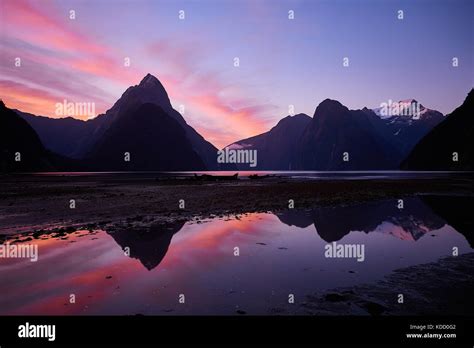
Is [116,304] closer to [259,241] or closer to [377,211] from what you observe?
[259,241]

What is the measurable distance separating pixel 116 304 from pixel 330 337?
4985 millimetres

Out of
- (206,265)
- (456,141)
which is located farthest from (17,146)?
(456,141)

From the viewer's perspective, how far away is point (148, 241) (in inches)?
535

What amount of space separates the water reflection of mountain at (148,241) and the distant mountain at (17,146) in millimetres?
179623

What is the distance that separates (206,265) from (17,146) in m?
213

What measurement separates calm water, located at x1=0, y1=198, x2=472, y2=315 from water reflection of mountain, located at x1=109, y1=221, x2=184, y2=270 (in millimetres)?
42

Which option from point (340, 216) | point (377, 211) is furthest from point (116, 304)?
point (377, 211)

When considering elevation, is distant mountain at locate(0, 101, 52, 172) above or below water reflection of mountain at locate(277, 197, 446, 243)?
above

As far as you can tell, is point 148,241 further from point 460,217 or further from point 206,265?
point 460,217

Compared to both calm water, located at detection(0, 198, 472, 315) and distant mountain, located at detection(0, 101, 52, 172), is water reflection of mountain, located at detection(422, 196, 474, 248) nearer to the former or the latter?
calm water, located at detection(0, 198, 472, 315)

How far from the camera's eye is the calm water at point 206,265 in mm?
7250

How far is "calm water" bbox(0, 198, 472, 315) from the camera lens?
7.25 m

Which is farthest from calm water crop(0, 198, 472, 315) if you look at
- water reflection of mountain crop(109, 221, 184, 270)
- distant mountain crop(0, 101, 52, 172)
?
distant mountain crop(0, 101, 52, 172)

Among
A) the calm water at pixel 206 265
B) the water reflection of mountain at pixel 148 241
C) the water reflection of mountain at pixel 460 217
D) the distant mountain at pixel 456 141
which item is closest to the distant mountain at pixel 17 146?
the water reflection of mountain at pixel 148 241
